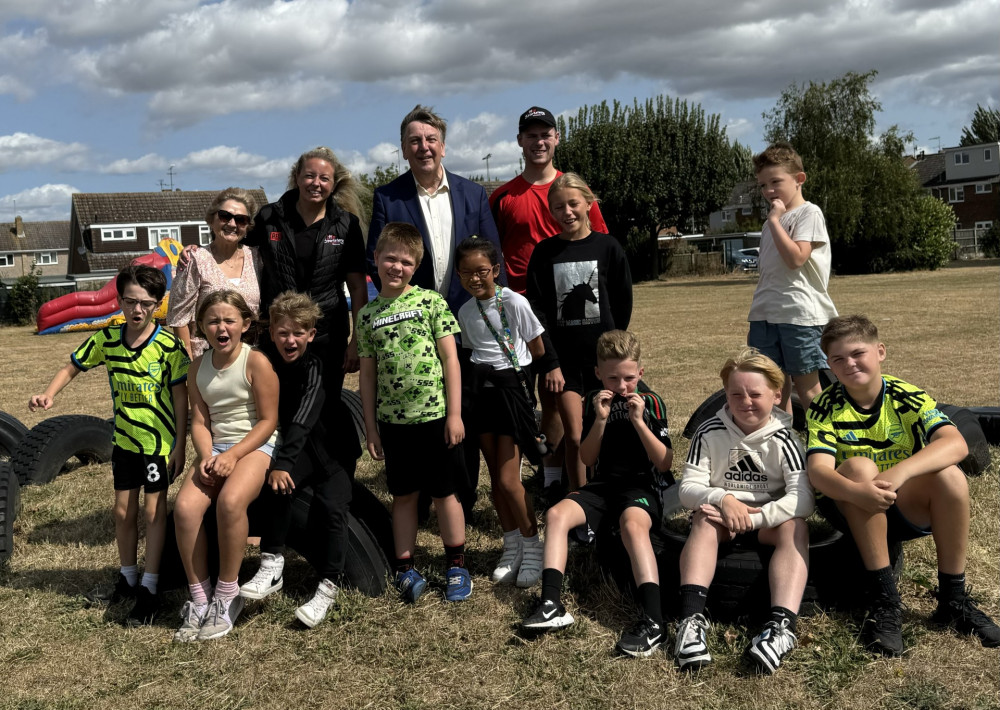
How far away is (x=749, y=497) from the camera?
11.9 ft

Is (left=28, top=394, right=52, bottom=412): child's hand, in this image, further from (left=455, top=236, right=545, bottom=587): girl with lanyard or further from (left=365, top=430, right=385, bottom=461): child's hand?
(left=455, top=236, right=545, bottom=587): girl with lanyard

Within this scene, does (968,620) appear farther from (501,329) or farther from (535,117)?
(535,117)

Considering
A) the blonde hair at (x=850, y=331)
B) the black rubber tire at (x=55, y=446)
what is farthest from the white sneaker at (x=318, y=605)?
the black rubber tire at (x=55, y=446)

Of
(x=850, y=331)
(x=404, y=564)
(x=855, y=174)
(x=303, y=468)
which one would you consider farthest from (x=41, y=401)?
(x=855, y=174)

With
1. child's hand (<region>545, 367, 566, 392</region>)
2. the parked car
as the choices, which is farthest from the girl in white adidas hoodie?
the parked car

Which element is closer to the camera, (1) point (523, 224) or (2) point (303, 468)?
(2) point (303, 468)

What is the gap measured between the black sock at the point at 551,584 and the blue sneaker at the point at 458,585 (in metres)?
0.52

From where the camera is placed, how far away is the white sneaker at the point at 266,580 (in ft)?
12.5

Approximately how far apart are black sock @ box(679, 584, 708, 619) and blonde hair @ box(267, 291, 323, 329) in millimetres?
2099

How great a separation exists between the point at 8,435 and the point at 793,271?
628 cm

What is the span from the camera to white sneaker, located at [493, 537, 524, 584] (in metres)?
4.17

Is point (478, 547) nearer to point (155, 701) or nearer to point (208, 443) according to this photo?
point (208, 443)

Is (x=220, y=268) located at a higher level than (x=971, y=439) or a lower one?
higher

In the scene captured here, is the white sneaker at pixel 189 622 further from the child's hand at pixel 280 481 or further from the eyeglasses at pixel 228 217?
the eyeglasses at pixel 228 217
